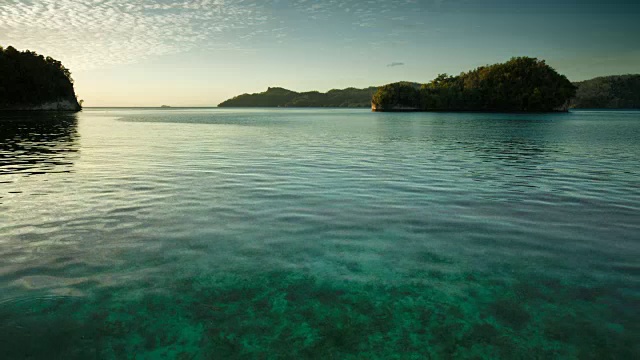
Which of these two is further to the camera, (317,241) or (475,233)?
(475,233)

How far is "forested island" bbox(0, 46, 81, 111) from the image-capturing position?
15775cm

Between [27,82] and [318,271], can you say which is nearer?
[318,271]

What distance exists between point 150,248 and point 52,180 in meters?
13.6

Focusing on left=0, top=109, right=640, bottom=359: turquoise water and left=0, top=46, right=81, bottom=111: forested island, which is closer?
left=0, top=109, right=640, bottom=359: turquoise water

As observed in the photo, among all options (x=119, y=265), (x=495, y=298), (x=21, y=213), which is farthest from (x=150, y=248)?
(x=495, y=298)

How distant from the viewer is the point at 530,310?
7137 mm

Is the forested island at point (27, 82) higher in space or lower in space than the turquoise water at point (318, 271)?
higher

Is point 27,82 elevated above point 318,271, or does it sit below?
above

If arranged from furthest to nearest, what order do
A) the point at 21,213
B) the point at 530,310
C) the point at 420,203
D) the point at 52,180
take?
the point at 52,180
the point at 420,203
the point at 21,213
the point at 530,310

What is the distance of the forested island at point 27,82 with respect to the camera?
518 ft

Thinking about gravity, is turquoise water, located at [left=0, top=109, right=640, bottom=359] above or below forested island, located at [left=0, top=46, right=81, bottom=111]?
below

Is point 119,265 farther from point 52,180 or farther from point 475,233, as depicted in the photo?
point 52,180

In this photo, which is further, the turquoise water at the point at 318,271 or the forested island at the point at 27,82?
the forested island at the point at 27,82

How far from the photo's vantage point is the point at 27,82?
16538 cm
